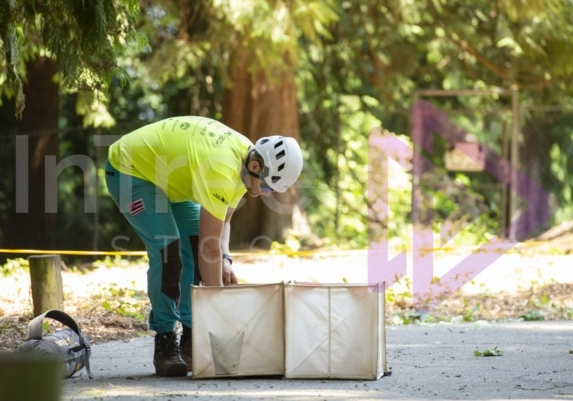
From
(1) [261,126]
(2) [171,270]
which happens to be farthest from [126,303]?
(1) [261,126]

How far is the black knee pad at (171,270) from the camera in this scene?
6.86m

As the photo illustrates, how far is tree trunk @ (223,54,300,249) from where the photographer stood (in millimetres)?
16812

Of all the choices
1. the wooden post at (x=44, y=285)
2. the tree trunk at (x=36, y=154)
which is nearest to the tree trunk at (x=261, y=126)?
the tree trunk at (x=36, y=154)

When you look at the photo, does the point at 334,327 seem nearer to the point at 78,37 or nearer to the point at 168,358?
the point at 168,358

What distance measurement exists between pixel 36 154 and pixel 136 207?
9812 mm

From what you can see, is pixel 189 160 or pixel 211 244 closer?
pixel 211 244

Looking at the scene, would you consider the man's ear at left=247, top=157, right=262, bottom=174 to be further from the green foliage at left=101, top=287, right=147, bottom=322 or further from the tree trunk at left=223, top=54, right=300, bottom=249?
the tree trunk at left=223, top=54, right=300, bottom=249

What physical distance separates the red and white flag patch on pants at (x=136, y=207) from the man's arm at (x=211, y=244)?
45 centimetres

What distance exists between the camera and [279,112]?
16938 millimetres

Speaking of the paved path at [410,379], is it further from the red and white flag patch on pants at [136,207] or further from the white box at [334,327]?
the red and white flag patch on pants at [136,207]

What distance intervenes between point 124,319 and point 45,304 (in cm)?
94

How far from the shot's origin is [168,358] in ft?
22.7

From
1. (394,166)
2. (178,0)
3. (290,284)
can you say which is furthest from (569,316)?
(394,166)

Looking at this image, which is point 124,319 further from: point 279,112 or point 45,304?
point 279,112
